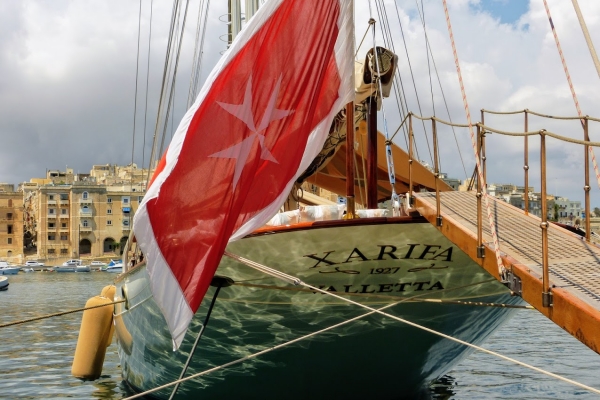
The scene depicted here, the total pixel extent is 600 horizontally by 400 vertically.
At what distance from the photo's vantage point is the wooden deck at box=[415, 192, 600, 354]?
585 cm

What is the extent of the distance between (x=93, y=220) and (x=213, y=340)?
107378mm

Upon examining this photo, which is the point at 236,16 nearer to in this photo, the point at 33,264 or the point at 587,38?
the point at 587,38

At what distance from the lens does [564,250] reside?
24.9 feet

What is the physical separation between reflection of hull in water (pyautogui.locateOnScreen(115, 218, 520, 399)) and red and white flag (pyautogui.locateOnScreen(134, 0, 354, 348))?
1172 millimetres

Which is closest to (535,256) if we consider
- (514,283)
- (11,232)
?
(514,283)

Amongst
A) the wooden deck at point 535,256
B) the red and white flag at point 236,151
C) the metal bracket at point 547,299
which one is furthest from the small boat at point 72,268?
the metal bracket at point 547,299

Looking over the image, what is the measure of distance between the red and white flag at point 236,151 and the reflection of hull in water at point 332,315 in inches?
46.1

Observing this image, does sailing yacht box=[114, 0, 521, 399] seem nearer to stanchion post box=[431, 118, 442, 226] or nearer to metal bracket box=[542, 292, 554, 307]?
stanchion post box=[431, 118, 442, 226]

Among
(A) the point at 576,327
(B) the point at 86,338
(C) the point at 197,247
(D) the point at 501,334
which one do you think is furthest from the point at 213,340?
(D) the point at 501,334

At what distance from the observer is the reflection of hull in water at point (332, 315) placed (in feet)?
28.9

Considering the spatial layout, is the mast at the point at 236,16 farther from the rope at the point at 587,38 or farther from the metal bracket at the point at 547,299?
the metal bracket at the point at 547,299

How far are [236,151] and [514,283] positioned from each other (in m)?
2.69

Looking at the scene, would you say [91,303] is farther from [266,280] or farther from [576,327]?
[576,327]

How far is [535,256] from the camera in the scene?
713cm
